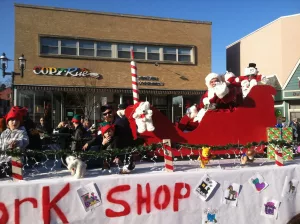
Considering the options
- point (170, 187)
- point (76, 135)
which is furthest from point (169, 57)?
point (170, 187)

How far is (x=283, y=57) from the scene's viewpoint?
1703 centimetres

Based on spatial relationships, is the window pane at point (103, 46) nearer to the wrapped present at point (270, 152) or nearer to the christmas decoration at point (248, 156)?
the wrapped present at point (270, 152)

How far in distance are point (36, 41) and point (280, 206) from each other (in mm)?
15876

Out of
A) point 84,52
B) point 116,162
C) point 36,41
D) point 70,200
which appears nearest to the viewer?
point 70,200

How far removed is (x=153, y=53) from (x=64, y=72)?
5.72 metres

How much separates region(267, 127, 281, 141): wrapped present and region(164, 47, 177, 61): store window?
15.0 metres

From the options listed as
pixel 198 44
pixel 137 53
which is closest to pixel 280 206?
pixel 137 53

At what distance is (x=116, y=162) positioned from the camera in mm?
3395

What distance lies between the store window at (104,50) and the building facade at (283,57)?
9913 mm

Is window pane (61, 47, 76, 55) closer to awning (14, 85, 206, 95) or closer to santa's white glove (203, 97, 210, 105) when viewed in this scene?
awning (14, 85, 206, 95)

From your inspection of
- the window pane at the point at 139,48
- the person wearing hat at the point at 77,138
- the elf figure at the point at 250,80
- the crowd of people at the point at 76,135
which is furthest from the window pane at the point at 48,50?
the elf figure at the point at 250,80

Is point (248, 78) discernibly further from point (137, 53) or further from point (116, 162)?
point (137, 53)

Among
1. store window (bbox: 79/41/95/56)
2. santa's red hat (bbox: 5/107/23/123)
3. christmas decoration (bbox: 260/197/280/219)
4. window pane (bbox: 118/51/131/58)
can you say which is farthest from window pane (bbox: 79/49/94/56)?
christmas decoration (bbox: 260/197/280/219)

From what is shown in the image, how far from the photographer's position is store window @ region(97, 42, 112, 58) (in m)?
17.2
